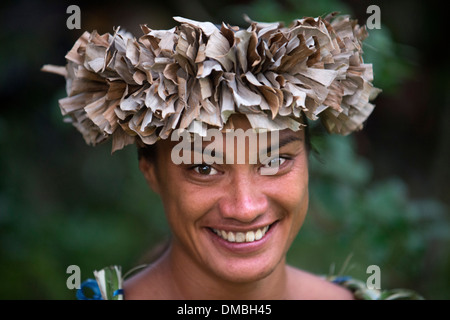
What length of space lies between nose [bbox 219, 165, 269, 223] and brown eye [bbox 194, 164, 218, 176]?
0.24ft

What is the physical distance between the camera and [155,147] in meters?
2.03

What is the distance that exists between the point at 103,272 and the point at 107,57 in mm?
825

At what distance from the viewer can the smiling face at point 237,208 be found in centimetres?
186

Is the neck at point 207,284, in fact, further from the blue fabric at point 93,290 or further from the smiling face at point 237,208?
the blue fabric at point 93,290

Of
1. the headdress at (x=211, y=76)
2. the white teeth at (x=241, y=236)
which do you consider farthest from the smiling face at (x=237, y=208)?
the headdress at (x=211, y=76)

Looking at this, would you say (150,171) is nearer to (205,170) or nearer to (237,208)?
(205,170)

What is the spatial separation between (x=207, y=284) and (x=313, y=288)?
19.8 inches

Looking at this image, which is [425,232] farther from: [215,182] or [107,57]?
[107,57]

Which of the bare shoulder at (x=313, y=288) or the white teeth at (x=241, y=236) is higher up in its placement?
the white teeth at (x=241, y=236)

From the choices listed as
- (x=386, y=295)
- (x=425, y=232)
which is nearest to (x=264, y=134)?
(x=386, y=295)

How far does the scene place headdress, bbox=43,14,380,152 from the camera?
1.73 m

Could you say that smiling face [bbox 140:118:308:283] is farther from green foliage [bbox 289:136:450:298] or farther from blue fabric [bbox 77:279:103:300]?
green foliage [bbox 289:136:450:298]

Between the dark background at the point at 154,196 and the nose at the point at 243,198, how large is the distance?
3.71ft

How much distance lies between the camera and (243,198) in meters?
1.84
